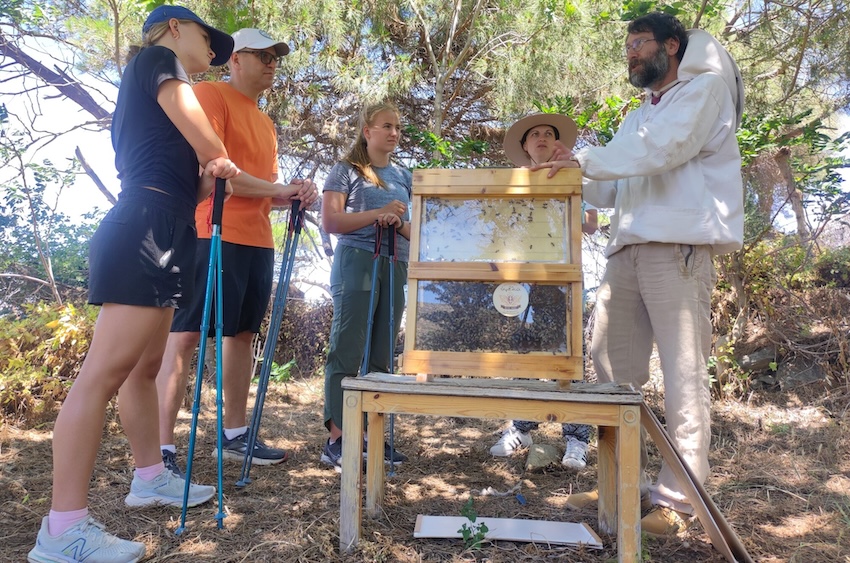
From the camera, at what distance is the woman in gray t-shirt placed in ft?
10.0

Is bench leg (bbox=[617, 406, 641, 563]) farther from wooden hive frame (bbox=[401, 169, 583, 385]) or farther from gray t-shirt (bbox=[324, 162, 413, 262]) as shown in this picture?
gray t-shirt (bbox=[324, 162, 413, 262])

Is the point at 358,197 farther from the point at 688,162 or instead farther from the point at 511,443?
the point at 511,443

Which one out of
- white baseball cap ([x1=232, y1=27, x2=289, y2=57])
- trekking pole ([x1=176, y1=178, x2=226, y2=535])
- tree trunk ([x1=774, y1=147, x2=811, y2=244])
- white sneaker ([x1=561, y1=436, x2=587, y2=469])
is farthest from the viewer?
tree trunk ([x1=774, y1=147, x2=811, y2=244])

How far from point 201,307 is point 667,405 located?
2.15 m

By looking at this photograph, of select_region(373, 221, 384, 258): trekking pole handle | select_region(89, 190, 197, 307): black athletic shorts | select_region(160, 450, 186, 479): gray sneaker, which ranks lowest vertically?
select_region(160, 450, 186, 479): gray sneaker

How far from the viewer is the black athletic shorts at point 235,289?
2.68 m

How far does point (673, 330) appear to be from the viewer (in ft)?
7.51

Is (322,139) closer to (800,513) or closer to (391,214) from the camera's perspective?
(391,214)

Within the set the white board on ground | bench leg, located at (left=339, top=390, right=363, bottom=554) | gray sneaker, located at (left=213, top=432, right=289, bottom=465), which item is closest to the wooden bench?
bench leg, located at (left=339, top=390, right=363, bottom=554)

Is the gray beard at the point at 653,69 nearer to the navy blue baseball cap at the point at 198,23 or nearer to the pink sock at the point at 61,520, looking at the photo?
the navy blue baseball cap at the point at 198,23

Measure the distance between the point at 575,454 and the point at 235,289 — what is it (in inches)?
82.5

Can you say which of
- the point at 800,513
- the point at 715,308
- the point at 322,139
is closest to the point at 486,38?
the point at 322,139

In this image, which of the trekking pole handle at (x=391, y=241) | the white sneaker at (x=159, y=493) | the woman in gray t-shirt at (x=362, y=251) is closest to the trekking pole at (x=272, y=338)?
the woman in gray t-shirt at (x=362, y=251)

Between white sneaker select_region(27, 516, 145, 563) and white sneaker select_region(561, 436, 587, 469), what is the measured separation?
2244 millimetres
